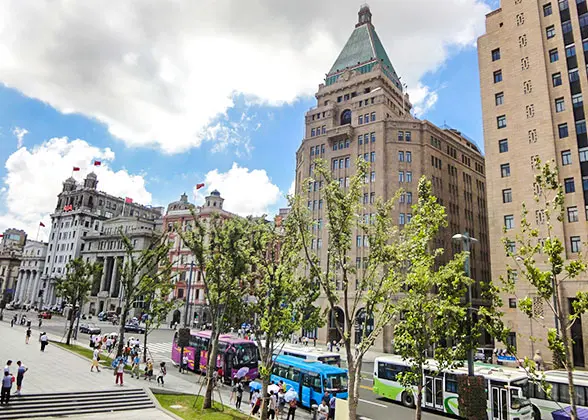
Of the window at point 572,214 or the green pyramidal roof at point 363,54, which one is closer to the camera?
the window at point 572,214

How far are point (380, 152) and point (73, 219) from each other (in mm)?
89014

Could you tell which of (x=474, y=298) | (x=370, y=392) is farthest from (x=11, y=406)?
(x=474, y=298)

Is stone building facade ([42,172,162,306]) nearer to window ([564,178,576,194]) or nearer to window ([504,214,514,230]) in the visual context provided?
window ([504,214,514,230])

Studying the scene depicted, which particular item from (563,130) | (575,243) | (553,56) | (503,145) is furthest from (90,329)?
(553,56)

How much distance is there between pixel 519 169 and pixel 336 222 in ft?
124

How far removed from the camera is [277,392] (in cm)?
2111

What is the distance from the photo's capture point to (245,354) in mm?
29828

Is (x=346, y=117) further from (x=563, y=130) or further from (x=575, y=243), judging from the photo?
(x=575, y=243)

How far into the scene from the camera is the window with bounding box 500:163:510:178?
45.3 meters

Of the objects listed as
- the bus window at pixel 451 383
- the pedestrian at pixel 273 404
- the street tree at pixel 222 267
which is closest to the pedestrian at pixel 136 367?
the street tree at pixel 222 267

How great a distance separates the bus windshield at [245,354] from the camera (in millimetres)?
29516

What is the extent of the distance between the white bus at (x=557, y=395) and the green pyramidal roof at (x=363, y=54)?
2347 inches

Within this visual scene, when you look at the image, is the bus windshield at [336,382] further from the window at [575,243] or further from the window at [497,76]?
the window at [497,76]

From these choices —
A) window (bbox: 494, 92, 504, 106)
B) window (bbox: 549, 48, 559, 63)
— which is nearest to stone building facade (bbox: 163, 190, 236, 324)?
window (bbox: 494, 92, 504, 106)
